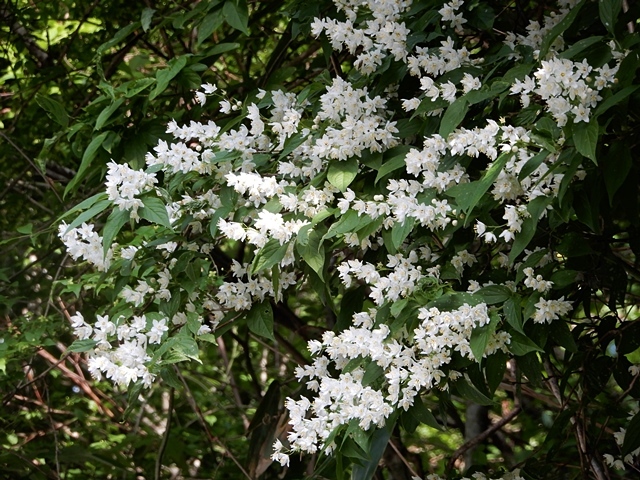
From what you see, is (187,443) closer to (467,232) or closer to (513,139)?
(467,232)

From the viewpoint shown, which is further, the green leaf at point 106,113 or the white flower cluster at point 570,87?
the green leaf at point 106,113

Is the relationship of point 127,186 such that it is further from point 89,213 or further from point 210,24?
point 210,24

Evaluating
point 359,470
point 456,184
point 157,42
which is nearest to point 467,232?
point 456,184

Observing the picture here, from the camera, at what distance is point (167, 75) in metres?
2.01

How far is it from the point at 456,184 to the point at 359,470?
31.3 inches

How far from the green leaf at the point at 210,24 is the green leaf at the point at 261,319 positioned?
0.66m

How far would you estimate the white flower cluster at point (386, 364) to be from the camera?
157 centimetres

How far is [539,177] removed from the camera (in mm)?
1587

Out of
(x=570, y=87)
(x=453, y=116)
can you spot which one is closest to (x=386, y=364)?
(x=453, y=116)

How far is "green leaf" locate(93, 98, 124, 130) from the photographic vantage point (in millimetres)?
1975

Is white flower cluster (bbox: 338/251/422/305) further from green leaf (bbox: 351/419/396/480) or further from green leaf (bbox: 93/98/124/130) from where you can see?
green leaf (bbox: 93/98/124/130)

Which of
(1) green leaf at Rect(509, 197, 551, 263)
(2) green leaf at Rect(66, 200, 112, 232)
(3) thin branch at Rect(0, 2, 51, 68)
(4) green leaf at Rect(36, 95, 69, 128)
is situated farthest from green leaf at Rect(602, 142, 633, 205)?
(3) thin branch at Rect(0, 2, 51, 68)

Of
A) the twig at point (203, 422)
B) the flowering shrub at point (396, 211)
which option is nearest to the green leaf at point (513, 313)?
the flowering shrub at point (396, 211)

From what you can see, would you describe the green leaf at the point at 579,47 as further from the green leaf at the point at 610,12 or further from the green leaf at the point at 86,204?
the green leaf at the point at 86,204
